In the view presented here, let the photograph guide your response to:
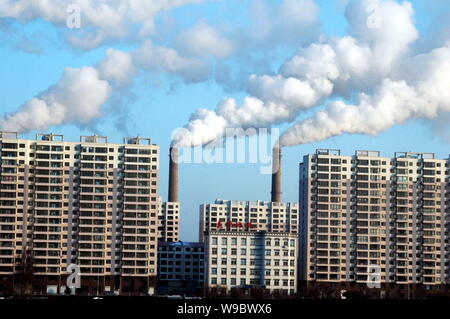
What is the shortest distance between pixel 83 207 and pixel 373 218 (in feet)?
144

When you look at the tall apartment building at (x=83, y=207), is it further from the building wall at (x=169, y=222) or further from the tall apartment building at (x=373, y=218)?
the building wall at (x=169, y=222)

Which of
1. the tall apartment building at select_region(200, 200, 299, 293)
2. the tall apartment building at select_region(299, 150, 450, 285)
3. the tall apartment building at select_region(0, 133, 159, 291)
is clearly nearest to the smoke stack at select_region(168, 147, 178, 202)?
the tall apartment building at select_region(0, 133, 159, 291)

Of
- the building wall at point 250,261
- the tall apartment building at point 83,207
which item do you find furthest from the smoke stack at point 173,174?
the building wall at point 250,261

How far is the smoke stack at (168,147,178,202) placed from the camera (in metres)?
145

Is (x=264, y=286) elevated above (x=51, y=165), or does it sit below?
below

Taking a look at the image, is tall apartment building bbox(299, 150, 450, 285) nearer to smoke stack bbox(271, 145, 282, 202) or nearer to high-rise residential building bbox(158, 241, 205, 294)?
smoke stack bbox(271, 145, 282, 202)

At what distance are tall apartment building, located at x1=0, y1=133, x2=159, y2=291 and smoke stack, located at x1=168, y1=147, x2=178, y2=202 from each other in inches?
140

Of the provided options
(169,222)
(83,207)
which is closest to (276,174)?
(83,207)

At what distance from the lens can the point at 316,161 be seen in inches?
5763

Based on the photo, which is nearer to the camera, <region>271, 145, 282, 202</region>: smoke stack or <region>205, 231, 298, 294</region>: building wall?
<region>205, 231, 298, 294</region>: building wall
